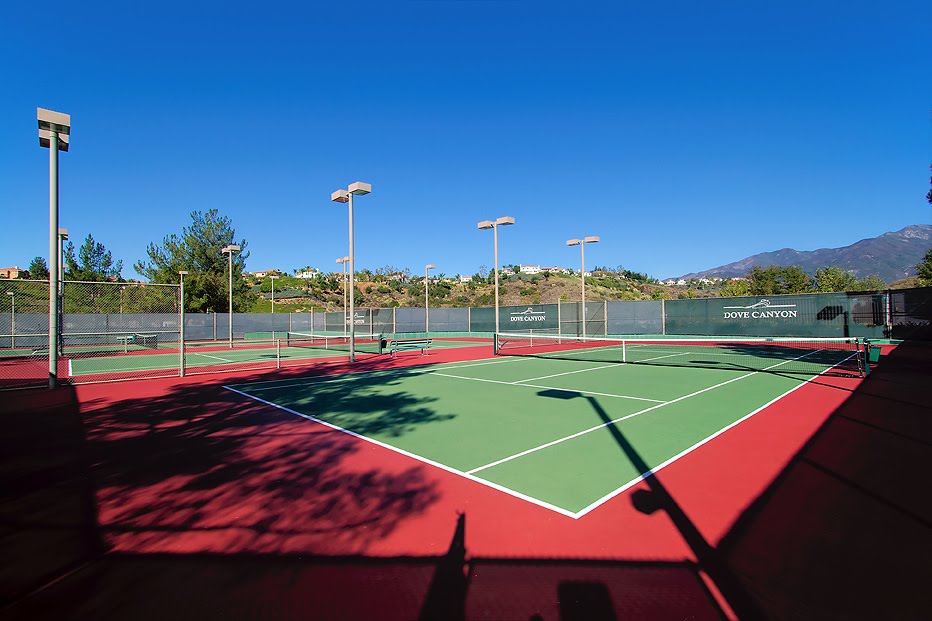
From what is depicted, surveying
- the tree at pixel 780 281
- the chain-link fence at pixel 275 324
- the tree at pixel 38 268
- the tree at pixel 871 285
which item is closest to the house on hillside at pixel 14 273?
the tree at pixel 38 268

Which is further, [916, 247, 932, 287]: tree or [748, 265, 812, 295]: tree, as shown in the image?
[748, 265, 812, 295]: tree

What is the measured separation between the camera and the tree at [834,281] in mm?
60750

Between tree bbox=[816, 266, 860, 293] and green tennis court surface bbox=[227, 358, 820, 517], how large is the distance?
200ft

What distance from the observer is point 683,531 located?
3992mm

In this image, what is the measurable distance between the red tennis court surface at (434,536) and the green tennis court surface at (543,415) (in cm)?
40

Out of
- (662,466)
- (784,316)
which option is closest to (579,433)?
(662,466)

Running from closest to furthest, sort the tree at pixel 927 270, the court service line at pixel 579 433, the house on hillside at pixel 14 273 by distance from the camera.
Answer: the court service line at pixel 579 433, the tree at pixel 927 270, the house on hillside at pixel 14 273

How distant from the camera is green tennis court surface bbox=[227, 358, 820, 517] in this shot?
17.8 feet

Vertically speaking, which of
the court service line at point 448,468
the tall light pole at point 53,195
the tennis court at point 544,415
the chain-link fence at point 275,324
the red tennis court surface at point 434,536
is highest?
the tall light pole at point 53,195

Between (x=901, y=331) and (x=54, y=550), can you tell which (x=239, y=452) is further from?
(x=901, y=331)

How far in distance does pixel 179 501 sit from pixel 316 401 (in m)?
5.67

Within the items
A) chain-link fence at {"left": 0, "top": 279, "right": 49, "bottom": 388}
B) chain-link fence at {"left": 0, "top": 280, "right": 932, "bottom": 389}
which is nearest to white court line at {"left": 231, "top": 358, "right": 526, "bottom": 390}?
chain-link fence at {"left": 0, "top": 280, "right": 932, "bottom": 389}

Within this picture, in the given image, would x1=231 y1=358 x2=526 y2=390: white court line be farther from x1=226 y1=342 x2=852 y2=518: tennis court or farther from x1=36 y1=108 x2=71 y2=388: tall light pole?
x1=36 y1=108 x2=71 y2=388: tall light pole

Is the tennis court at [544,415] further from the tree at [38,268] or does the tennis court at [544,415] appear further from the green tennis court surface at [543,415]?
the tree at [38,268]
